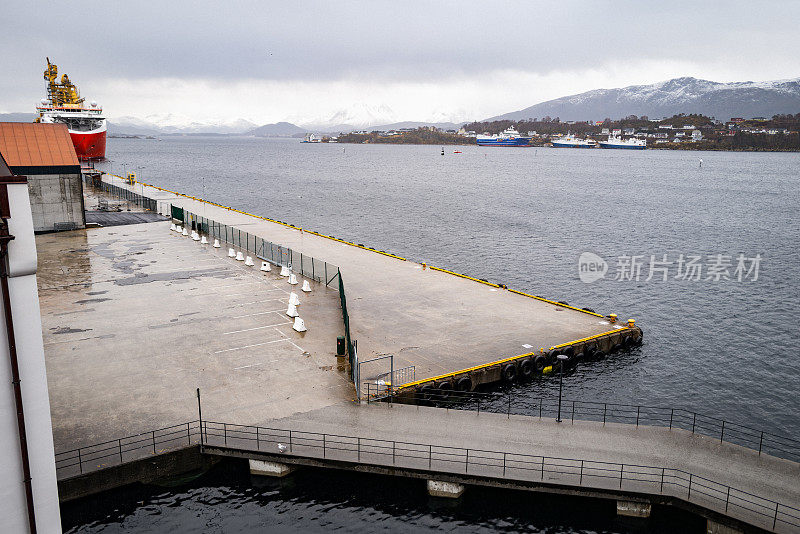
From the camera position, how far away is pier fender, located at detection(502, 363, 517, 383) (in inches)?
1112

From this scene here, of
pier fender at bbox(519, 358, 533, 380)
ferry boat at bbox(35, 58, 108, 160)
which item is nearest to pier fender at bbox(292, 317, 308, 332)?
pier fender at bbox(519, 358, 533, 380)

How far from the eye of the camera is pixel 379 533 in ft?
62.5

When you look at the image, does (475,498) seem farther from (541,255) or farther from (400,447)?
(541,255)

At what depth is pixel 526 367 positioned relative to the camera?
1129 inches

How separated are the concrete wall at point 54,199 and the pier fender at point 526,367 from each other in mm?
46746

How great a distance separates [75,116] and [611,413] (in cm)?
14849

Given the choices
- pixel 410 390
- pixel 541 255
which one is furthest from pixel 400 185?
pixel 410 390

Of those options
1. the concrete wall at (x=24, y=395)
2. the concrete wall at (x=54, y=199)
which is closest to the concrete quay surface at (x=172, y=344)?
the concrete wall at (x=24, y=395)

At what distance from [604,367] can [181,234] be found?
42712 mm

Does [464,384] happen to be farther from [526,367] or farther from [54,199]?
[54,199]

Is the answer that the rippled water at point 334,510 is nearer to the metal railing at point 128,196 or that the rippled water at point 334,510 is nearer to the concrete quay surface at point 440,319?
the concrete quay surface at point 440,319

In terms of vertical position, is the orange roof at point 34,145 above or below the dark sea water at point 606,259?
above

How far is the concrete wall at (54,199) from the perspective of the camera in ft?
180

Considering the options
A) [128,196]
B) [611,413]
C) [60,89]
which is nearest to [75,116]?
[60,89]
